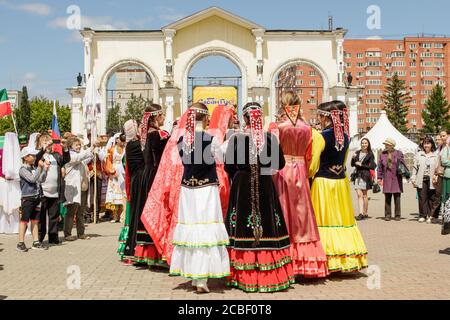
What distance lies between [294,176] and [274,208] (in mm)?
662

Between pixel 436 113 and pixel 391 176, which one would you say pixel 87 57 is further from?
pixel 436 113

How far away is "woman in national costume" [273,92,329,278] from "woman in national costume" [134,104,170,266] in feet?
6.34

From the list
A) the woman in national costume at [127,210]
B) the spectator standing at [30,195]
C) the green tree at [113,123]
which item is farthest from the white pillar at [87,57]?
the woman in national costume at [127,210]

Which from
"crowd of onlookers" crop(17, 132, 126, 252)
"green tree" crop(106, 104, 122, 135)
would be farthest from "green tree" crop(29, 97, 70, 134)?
"crowd of onlookers" crop(17, 132, 126, 252)

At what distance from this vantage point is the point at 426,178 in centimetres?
→ 1437

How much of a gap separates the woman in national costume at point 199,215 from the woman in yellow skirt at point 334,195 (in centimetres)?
148

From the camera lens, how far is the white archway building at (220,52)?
3562 cm

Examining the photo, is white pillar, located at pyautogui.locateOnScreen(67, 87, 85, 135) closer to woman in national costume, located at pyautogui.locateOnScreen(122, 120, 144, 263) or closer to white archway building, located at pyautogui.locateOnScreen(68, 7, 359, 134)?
white archway building, located at pyautogui.locateOnScreen(68, 7, 359, 134)

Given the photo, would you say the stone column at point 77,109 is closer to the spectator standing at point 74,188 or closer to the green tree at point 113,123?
the green tree at point 113,123

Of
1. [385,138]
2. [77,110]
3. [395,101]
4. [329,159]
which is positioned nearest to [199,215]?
[329,159]

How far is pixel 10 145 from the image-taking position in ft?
39.3

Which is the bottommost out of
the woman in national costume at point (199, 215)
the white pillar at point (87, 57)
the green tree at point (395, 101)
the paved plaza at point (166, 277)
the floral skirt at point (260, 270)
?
the paved plaza at point (166, 277)

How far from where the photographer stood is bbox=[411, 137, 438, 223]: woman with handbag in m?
14.3
